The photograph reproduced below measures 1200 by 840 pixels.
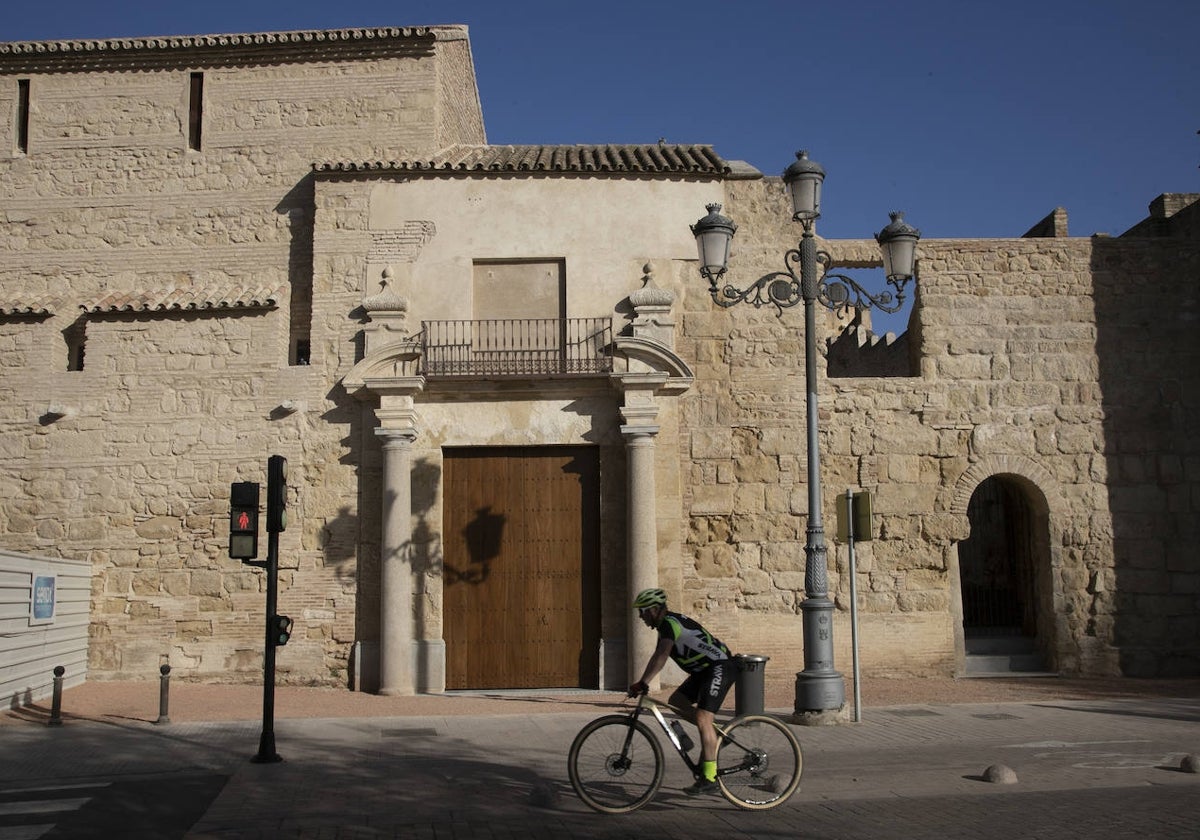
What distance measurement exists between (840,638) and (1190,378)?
658cm

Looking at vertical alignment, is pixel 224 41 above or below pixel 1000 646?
above

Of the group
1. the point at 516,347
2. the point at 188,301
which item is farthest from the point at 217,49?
the point at 516,347

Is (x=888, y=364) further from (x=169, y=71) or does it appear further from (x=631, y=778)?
(x=631, y=778)

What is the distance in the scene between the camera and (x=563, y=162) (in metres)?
16.0

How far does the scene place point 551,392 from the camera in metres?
15.3

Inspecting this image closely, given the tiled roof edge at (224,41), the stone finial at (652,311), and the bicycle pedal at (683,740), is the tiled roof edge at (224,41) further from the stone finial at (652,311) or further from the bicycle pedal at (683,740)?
the bicycle pedal at (683,740)

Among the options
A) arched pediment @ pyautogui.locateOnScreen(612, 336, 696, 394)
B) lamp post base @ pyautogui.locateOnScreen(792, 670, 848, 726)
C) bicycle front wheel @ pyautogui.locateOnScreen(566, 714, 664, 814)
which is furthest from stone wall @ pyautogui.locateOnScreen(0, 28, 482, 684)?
bicycle front wheel @ pyautogui.locateOnScreen(566, 714, 664, 814)

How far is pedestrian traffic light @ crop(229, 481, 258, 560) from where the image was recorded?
32.2 feet

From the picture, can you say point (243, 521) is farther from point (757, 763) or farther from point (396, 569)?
point (757, 763)

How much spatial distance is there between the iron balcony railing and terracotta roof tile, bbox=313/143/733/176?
230cm

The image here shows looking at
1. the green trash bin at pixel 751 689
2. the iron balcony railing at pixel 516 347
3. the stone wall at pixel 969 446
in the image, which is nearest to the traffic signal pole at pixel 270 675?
the green trash bin at pixel 751 689

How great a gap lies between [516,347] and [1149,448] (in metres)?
9.43

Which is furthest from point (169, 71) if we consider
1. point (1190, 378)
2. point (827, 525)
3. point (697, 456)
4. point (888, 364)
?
point (1190, 378)

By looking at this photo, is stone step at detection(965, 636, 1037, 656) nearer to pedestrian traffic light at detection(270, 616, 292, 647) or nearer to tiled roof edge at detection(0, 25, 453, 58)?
pedestrian traffic light at detection(270, 616, 292, 647)
